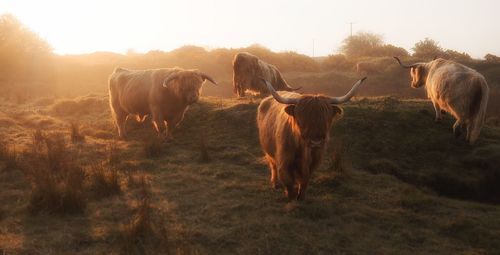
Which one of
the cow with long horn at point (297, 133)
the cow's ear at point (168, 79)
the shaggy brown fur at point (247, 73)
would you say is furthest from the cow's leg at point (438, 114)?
the cow's ear at point (168, 79)

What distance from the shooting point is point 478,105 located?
7.54 metres

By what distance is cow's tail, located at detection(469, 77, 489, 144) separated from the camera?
294 inches

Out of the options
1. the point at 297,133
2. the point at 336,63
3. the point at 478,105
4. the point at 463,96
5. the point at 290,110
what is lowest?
the point at 336,63

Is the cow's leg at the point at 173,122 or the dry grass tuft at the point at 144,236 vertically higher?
the cow's leg at the point at 173,122

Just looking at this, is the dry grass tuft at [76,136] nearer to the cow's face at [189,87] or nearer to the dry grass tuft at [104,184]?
the cow's face at [189,87]

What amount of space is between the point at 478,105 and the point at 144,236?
5.53 m

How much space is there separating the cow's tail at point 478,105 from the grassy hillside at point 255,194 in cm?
26

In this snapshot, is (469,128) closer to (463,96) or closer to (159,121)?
(463,96)

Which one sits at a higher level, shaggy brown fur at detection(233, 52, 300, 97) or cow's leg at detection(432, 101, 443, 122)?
shaggy brown fur at detection(233, 52, 300, 97)

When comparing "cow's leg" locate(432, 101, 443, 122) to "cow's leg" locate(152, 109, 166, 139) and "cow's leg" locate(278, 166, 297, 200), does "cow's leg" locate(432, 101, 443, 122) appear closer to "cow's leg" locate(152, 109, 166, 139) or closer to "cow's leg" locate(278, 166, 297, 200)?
"cow's leg" locate(278, 166, 297, 200)

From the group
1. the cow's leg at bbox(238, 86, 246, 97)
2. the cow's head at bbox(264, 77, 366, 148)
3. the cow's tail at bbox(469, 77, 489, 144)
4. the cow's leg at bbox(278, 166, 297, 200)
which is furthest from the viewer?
the cow's leg at bbox(238, 86, 246, 97)

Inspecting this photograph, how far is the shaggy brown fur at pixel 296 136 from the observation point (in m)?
4.71

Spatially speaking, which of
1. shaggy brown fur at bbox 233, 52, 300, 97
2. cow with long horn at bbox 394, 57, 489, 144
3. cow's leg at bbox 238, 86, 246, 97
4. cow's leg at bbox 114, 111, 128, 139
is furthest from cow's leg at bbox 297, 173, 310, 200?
cow's leg at bbox 238, 86, 246, 97

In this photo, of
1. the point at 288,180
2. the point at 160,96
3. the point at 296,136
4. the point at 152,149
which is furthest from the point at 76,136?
the point at 296,136
